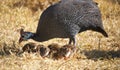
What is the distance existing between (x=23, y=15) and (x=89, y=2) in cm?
248

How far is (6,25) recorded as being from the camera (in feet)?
29.4

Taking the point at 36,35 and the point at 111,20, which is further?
the point at 111,20

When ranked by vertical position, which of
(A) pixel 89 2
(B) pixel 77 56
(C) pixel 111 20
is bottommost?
(C) pixel 111 20

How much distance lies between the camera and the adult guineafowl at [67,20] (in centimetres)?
718

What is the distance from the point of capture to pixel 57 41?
8133mm

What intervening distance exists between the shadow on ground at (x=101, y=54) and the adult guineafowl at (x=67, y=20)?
0.94ft

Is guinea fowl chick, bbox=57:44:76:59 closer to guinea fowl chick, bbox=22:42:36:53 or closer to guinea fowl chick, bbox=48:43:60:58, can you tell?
guinea fowl chick, bbox=48:43:60:58

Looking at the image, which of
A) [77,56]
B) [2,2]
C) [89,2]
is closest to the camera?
[77,56]

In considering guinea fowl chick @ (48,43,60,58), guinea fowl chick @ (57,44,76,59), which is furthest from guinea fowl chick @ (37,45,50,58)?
guinea fowl chick @ (57,44,76,59)

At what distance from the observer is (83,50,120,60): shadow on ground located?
7.15m

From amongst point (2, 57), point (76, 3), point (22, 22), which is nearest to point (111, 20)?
point (22, 22)

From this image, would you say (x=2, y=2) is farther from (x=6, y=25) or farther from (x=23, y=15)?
(x=6, y=25)

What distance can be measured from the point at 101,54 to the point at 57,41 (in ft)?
3.51

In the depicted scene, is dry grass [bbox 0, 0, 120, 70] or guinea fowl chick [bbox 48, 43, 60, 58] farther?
guinea fowl chick [bbox 48, 43, 60, 58]
